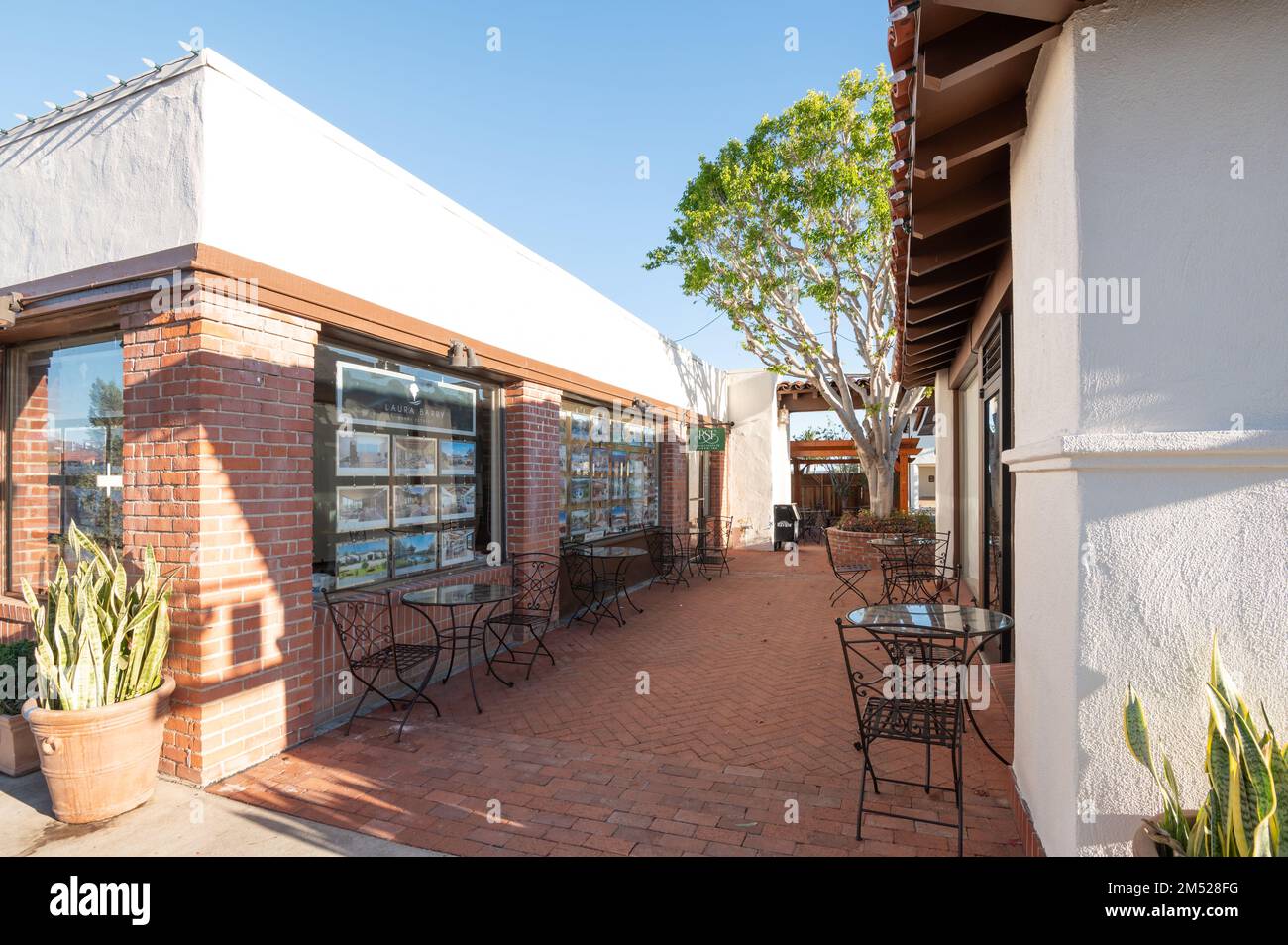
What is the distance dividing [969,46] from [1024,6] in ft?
1.36

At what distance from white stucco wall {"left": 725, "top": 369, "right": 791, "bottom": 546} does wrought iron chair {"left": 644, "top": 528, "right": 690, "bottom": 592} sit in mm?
3847

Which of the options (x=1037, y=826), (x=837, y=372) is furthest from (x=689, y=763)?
(x=837, y=372)

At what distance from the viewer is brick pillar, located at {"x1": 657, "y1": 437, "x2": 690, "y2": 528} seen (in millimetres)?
11570

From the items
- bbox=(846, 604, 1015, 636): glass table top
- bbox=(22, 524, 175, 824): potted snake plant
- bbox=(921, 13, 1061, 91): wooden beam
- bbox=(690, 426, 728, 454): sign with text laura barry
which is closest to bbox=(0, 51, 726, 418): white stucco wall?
bbox=(22, 524, 175, 824): potted snake plant

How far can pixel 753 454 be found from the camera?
15203mm

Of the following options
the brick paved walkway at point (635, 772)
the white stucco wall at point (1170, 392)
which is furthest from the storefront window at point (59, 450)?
the white stucco wall at point (1170, 392)

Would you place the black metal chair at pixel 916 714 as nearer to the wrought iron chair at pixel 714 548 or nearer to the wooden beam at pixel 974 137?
the wooden beam at pixel 974 137

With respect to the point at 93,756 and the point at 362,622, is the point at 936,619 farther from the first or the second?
the point at 93,756

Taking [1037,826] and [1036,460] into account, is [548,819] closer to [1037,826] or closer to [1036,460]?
[1037,826]

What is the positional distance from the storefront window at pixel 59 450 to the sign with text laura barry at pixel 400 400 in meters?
1.44

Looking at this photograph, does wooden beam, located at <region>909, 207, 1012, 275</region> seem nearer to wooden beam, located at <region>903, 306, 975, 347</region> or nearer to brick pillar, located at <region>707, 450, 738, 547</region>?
wooden beam, located at <region>903, 306, 975, 347</region>

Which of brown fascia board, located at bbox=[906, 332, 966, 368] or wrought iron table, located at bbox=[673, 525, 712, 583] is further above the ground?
brown fascia board, located at bbox=[906, 332, 966, 368]

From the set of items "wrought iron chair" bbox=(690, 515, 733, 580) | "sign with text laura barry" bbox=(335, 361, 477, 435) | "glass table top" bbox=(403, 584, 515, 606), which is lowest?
"wrought iron chair" bbox=(690, 515, 733, 580)
